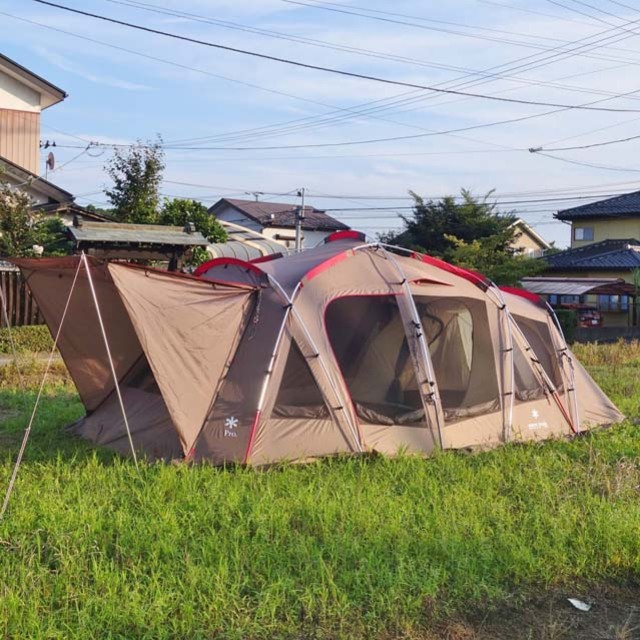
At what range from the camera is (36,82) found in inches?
866

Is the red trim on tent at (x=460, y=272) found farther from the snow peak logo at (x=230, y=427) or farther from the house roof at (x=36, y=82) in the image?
the house roof at (x=36, y=82)

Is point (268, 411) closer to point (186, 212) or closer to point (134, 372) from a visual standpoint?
point (134, 372)

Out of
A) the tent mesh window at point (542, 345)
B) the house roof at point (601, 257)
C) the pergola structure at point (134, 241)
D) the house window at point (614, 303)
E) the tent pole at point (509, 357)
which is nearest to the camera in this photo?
the tent pole at point (509, 357)

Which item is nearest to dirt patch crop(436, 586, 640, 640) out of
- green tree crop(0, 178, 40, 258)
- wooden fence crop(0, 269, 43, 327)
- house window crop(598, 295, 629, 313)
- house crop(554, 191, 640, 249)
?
wooden fence crop(0, 269, 43, 327)

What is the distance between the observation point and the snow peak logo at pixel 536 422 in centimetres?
774

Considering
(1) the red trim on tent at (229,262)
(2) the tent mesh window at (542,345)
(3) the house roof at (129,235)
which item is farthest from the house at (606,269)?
(1) the red trim on tent at (229,262)

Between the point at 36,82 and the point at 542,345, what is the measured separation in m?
18.1

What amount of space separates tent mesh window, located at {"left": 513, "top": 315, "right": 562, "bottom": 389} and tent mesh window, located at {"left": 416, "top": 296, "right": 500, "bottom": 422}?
61 cm

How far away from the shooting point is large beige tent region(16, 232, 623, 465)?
6.47 m

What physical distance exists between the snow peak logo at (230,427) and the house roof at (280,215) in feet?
115

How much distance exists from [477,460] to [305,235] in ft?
119

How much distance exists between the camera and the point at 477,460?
6879 mm

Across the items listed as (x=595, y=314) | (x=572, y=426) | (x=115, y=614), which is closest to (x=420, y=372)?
(x=572, y=426)

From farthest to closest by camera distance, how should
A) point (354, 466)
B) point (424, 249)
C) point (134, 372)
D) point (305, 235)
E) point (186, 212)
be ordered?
point (305, 235), point (424, 249), point (186, 212), point (134, 372), point (354, 466)
